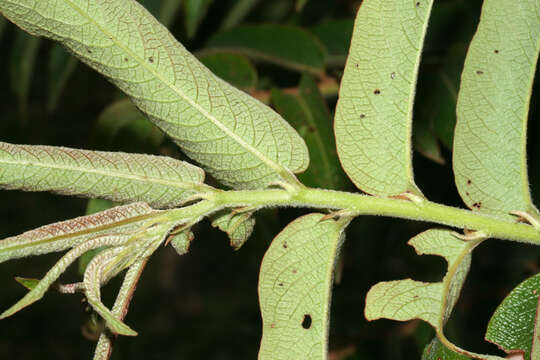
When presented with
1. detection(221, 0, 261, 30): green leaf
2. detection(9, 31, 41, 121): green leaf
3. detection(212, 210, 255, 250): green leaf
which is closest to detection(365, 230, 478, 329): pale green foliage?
detection(212, 210, 255, 250): green leaf

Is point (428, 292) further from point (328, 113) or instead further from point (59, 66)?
point (59, 66)

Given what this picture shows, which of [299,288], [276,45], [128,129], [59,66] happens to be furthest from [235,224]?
[59,66]

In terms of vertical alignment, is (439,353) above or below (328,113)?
below

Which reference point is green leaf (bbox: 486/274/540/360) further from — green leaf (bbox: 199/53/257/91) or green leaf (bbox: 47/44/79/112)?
green leaf (bbox: 47/44/79/112)

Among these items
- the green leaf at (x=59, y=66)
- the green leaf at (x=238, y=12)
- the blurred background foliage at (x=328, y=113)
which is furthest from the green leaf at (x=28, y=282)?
the green leaf at (x=238, y=12)

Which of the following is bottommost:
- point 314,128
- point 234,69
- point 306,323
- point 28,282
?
point 306,323

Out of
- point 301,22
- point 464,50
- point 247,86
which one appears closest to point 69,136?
point 301,22
